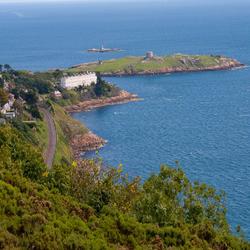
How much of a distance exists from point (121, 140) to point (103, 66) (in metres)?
63.7

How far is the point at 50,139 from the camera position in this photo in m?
69.2

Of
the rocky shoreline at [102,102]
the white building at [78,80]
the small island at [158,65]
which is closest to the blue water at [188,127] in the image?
the rocky shoreline at [102,102]

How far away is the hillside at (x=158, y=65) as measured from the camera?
135125 mm

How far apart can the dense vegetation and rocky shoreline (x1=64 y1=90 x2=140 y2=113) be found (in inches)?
2590

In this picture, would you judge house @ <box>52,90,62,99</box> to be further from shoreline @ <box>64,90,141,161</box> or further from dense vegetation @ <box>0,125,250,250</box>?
dense vegetation @ <box>0,125,250,250</box>

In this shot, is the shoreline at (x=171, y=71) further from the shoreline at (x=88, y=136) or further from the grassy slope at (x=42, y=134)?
the grassy slope at (x=42, y=134)

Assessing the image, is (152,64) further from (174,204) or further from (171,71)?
(174,204)

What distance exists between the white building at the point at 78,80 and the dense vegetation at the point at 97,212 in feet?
241

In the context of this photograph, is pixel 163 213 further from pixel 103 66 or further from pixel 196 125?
pixel 103 66

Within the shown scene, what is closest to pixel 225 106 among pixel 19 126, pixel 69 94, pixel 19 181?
pixel 69 94

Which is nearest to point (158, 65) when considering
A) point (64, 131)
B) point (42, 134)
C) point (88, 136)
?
point (88, 136)

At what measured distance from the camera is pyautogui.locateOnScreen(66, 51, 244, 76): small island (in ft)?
443

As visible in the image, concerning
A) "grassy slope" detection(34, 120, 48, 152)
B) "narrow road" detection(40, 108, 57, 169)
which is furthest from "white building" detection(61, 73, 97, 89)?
"grassy slope" detection(34, 120, 48, 152)

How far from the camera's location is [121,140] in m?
77.8
